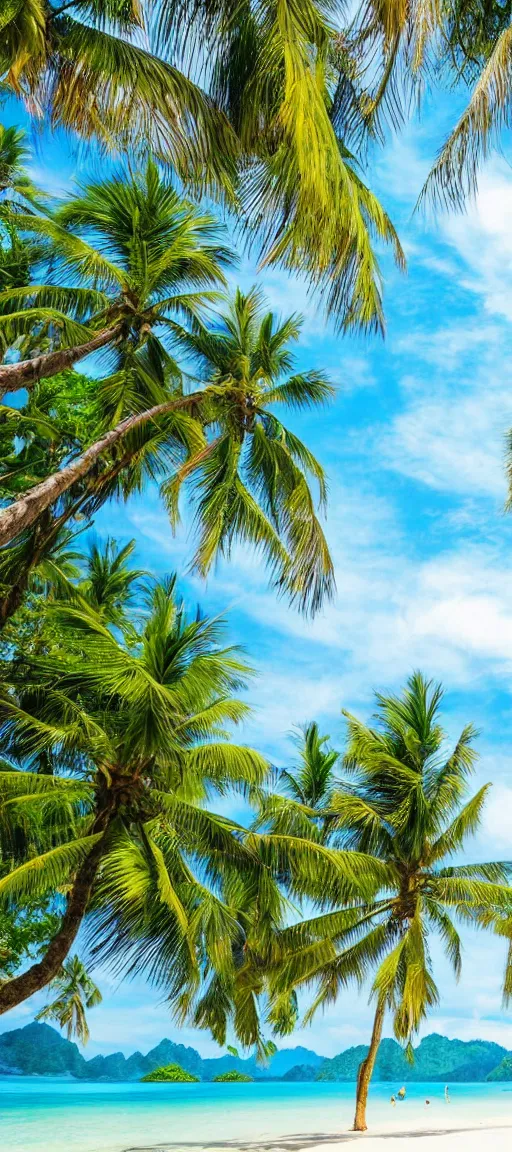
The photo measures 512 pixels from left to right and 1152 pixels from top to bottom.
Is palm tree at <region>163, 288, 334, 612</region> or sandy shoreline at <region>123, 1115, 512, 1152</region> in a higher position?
palm tree at <region>163, 288, 334, 612</region>

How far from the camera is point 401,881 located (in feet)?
52.3

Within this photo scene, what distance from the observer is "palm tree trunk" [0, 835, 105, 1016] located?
837 centimetres

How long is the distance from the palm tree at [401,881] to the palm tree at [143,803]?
15.0ft

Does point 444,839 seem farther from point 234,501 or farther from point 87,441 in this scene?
point 87,441

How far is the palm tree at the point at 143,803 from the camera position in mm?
8766

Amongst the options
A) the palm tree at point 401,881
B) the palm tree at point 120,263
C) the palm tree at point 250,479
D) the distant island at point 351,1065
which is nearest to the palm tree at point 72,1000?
the palm tree at point 401,881

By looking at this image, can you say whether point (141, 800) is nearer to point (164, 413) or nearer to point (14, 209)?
point (164, 413)

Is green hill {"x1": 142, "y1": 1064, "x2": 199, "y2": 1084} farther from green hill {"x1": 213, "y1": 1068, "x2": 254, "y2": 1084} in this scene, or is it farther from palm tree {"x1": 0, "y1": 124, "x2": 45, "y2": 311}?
palm tree {"x1": 0, "y1": 124, "x2": 45, "y2": 311}

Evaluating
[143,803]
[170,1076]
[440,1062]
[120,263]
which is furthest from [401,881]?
[440,1062]

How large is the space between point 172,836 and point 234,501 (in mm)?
3925

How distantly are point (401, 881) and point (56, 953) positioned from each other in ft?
28.8

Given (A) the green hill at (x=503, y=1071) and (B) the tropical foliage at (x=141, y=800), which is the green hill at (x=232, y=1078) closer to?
(A) the green hill at (x=503, y=1071)

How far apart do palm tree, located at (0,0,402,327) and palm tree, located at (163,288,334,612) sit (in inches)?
152

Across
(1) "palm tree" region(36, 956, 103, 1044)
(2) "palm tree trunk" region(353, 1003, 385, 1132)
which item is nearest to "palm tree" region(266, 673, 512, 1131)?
(2) "palm tree trunk" region(353, 1003, 385, 1132)
